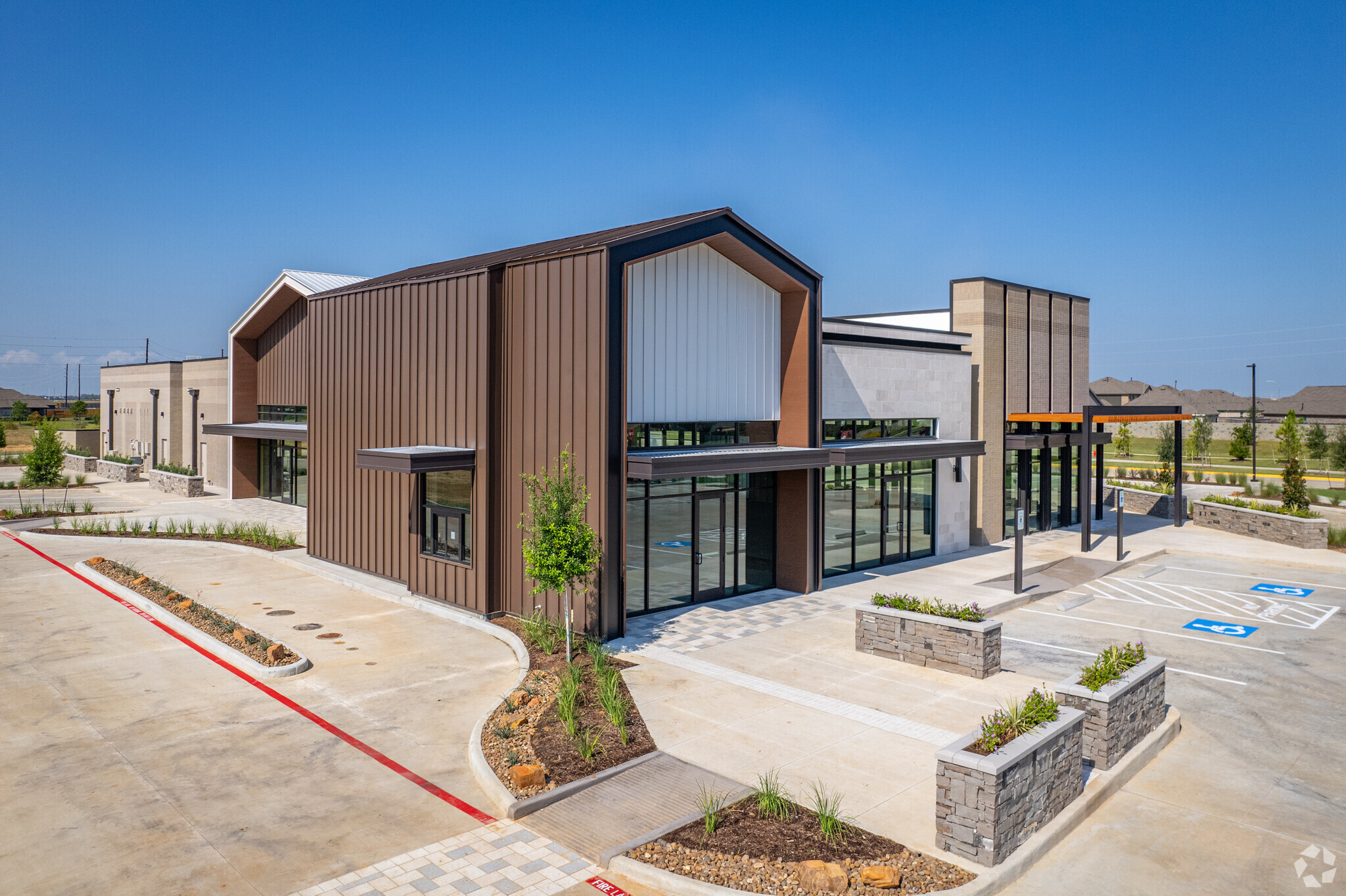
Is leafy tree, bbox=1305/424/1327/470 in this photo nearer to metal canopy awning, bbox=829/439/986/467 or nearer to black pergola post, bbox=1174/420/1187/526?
black pergola post, bbox=1174/420/1187/526

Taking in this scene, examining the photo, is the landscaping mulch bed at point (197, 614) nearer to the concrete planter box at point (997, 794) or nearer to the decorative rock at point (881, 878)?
the decorative rock at point (881, 878)

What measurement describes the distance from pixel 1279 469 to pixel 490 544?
63.3 m

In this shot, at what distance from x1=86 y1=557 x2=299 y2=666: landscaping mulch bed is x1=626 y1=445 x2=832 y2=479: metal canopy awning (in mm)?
6300

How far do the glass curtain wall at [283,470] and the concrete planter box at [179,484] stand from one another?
2.69 metres

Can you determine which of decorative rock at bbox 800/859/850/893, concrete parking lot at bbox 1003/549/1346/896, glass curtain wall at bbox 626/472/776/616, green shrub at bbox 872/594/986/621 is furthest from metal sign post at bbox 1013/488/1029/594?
decorative rock at bbox 800/859/850/893

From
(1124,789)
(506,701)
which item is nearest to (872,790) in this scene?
(1124,789)

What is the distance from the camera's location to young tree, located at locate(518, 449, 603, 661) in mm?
13031

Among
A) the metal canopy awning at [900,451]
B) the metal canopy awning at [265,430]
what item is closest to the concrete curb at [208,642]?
the metal canopy awning at [265,430]

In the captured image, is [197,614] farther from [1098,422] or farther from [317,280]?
[1098,422]

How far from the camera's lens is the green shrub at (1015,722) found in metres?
8.05

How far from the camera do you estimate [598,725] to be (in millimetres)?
10445

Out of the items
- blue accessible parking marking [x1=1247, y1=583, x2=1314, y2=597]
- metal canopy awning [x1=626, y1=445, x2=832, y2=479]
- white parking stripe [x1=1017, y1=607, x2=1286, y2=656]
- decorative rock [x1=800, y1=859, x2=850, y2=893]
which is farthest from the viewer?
blue accessible parking marking [x1=1247, y1=583, x2=1314, y2=597]

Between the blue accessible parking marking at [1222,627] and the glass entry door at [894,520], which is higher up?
the glass entry door at [894,520]

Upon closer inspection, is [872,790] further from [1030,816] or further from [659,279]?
[659,279]
